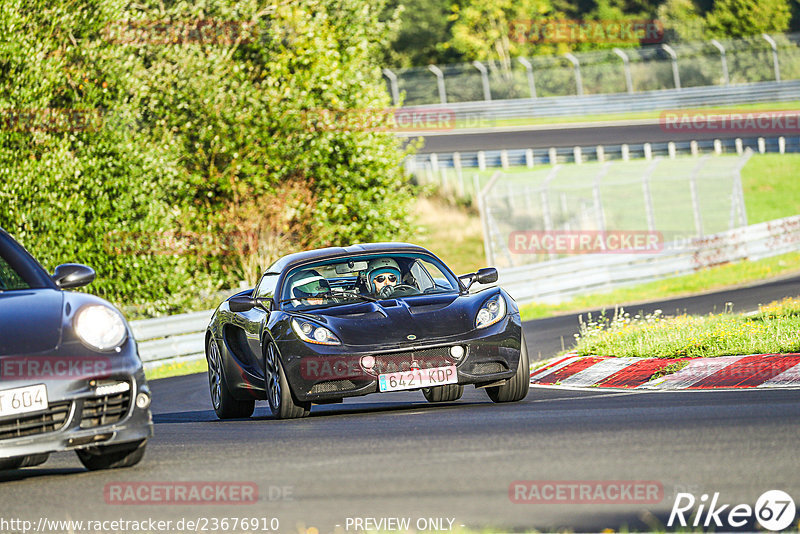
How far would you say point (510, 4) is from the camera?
2763 inches

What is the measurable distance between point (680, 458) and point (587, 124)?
145 feet

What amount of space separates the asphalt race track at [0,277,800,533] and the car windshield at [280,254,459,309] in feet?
3.43

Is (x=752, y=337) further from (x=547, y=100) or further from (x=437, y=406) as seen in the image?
(x=547, y=100)

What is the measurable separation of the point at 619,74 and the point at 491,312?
41.7m

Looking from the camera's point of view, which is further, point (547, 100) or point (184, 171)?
point (547, 100)

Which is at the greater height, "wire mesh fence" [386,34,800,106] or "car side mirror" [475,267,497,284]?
"car side mirror" [475,267,497,284]

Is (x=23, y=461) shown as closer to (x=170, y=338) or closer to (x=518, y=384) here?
(x=518, y=384)

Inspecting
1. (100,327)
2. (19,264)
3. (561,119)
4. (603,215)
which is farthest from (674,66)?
(100,327)

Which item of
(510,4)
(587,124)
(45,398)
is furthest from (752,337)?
(510,4)

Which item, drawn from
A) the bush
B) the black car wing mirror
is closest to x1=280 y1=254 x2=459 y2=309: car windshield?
the black car wing mirror

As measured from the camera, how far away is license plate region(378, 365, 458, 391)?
30.9 feet

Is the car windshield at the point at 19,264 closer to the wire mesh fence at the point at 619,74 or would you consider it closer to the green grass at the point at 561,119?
the wire mesh fence at the point at 619,74

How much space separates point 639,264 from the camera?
86.4 ft

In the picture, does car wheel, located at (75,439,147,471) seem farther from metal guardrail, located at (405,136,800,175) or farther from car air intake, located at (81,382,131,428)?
metal guardrail, located at (405,136,800,175)
